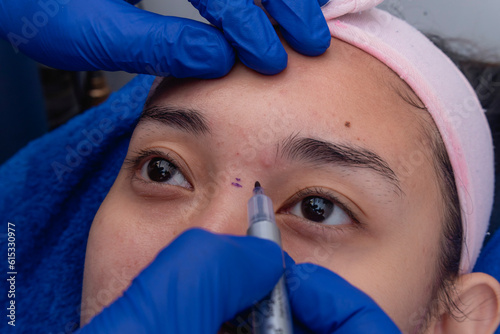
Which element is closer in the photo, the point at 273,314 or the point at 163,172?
the point at 273,314

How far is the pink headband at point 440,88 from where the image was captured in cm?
90

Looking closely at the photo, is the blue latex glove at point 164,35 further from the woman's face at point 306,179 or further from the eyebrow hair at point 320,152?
the eyebrow hair at point 320,152

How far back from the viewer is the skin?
0.78m

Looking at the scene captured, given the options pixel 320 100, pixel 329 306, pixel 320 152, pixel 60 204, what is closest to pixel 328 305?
pixel 329 306

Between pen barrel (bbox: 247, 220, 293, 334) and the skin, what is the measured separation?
0.09 m

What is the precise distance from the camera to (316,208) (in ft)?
2.75

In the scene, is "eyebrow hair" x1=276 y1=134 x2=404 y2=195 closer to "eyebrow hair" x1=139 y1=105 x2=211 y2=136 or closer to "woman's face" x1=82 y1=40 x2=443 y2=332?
"woman's face" x1=82 y1=40 x2=443 y2=332

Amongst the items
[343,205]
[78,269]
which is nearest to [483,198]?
[343,205]

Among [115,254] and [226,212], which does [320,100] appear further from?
[115,254]

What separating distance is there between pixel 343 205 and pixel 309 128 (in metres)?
0.15

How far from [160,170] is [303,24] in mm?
406

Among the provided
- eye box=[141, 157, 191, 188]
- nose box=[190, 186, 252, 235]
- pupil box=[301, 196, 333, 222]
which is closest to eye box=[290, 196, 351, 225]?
pupil box=[301, 196, 333, 222]

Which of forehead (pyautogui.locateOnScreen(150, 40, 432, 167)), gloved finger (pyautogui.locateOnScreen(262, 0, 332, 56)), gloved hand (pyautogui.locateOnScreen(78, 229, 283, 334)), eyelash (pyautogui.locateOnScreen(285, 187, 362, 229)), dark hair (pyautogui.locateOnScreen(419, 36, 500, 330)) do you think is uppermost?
gloved finger (pyautogui.locateOnScreen(262, 0, 332, 56))

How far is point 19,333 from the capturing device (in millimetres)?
1188
